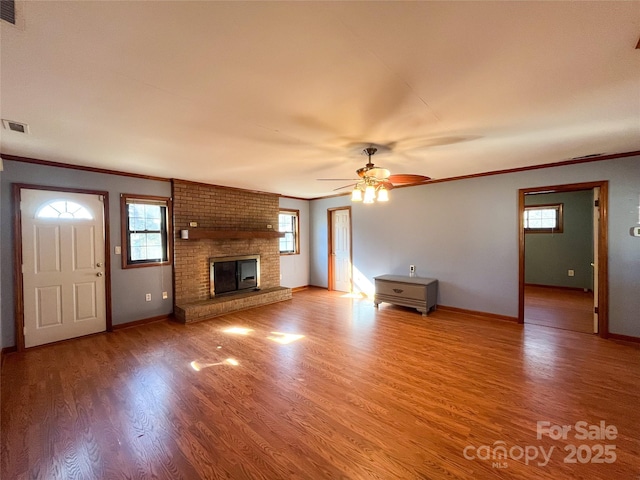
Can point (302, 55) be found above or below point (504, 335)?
above

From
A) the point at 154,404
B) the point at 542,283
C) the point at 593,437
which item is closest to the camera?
the point at 593,437

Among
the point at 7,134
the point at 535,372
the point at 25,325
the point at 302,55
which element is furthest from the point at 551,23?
the point at 25,325

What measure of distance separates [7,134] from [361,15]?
342cm

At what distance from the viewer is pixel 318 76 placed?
1.70 meters

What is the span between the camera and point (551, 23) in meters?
1.29

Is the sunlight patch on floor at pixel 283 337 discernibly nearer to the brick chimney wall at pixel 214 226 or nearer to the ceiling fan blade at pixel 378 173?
the brick chimney wall at pixel 214 226

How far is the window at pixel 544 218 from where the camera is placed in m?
6.49

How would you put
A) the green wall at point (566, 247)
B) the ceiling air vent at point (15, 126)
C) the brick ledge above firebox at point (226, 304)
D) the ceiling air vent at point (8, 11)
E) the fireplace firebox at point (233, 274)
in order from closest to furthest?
the ceiling air vent at point (8, 11), the ceiling air vent at point (15, 126), the brick ledge above firebox at point (226, 304), the fireplace firebox at point (233, 274), the green wall at point (566, 247)

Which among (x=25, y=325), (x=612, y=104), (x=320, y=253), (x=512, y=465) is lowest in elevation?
(x=512, y=465)

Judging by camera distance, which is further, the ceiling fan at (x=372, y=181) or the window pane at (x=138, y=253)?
the window pane at (x=138, y=253)

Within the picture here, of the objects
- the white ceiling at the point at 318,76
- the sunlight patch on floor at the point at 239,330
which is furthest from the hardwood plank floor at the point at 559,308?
the sunlight patch on floor at the point at 239,330

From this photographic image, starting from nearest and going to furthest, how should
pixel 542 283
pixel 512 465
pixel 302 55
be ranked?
1. pixel 302 55
2. pixel 512 465
3. pixel 542 283

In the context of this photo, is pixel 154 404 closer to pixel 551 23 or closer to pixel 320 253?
A: pixel 551 23

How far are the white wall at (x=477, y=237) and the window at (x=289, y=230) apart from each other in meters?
1.46
